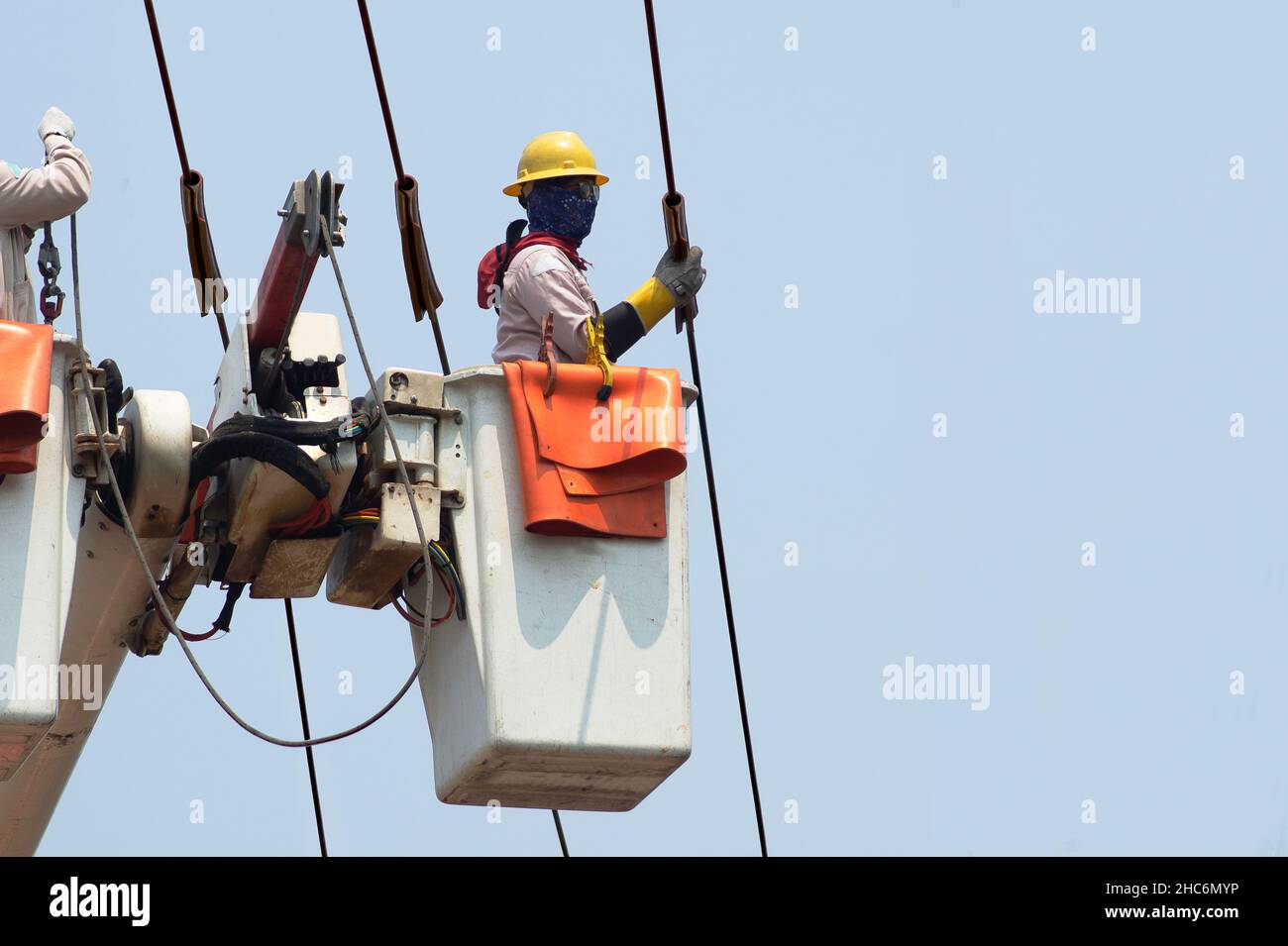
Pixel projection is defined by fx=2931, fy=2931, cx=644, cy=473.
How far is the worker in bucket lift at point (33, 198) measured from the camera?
12.6 meters

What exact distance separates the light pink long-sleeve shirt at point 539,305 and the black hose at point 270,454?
128 centimetres

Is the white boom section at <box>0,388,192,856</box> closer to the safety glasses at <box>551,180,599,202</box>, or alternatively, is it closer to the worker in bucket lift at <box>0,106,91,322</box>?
the worker in bucket lift at <box>0,106,91,322</box>

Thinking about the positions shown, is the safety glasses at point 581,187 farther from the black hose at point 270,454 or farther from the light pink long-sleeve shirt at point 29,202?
the light pink long-sleeve shirt at point 29,202

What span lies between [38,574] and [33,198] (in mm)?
1712

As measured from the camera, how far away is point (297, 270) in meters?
13.0

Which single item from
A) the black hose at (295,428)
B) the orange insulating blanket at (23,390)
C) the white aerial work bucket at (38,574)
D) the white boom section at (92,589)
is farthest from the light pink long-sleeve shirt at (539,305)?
the orange insulating blanket at (23,390)

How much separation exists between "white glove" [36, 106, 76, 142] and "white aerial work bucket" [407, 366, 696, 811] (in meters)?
2.01

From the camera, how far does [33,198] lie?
12.6m

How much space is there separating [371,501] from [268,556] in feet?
1.93

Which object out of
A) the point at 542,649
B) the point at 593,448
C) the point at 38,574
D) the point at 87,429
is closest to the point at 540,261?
the point at 593,448

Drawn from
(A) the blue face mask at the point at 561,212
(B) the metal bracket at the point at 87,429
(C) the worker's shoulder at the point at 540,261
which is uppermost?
(A) the blue face mask at the point at 561,212

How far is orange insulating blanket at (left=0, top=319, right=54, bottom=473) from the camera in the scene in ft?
Result: 39.3
